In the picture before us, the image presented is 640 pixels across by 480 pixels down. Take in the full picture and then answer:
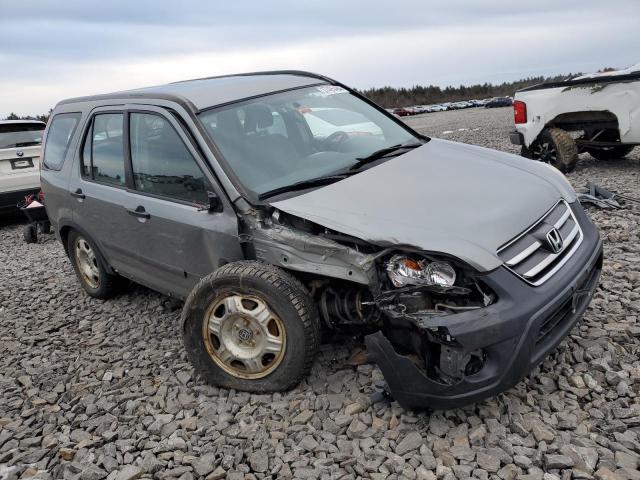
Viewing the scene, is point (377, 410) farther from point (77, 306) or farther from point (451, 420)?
point (77, 306)

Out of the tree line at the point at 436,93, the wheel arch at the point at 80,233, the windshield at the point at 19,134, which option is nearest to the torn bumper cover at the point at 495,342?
the wheel arch at the point at 80,233

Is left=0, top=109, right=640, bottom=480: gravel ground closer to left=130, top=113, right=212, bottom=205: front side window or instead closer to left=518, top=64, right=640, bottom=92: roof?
left=130, top=113, right=212, bottom=205: front side window

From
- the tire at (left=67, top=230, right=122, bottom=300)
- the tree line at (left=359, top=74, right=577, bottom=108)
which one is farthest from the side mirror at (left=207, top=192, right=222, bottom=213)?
the tree line at (left=359, top=74, right=577, bottom=108)

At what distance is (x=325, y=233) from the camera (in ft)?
9.98

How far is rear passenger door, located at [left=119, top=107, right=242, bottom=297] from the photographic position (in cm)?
349

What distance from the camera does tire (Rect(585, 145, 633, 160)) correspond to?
29.7ft

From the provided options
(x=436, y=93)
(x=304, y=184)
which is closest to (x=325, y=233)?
(x=304, y=184)

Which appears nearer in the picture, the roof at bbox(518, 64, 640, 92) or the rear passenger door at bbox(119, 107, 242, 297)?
the rear passenger door at bbox(119, 107, 242, 297)

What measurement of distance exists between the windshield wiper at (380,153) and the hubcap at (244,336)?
114 centimetres

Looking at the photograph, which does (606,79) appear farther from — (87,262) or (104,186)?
(87,262)

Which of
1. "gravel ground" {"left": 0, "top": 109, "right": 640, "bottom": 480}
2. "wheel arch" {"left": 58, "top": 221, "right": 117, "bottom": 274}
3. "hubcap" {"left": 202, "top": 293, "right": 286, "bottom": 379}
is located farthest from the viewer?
"wheel arch" {"left": 58, "top": 221, "right": 117, "bottom": 274}

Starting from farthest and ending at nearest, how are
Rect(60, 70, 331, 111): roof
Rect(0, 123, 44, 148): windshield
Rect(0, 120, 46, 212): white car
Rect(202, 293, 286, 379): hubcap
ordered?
Rect(0, 123, 44, 148): windshield, Rect(0, 120, 46, 212): white car, Rect(60, 70, 331, 111): roof, Rect(202, 293, 286, 379): hubcap

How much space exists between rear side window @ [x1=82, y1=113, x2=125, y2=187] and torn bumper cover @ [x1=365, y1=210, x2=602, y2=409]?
254 cm

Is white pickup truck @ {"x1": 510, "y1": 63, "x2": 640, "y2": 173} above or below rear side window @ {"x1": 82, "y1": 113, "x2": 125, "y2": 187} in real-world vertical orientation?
below
